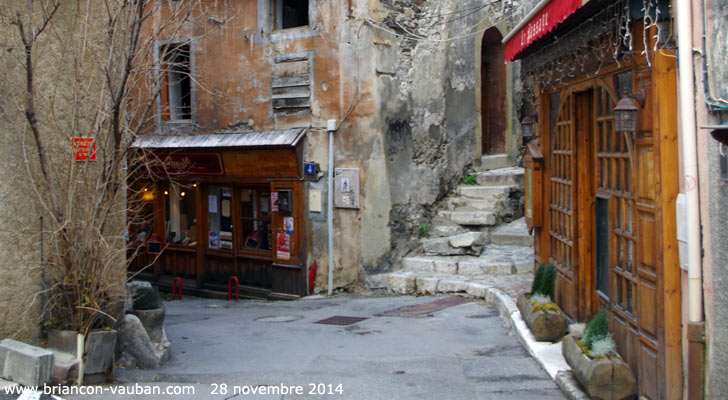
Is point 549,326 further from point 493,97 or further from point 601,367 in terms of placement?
point 493,97

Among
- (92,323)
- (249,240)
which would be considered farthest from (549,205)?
(249,240)

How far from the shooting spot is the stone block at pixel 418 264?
40.7 ft

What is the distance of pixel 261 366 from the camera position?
700 centimetres

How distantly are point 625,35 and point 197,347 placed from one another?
18.8ft

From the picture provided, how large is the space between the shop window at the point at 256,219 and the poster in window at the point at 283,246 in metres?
0.53

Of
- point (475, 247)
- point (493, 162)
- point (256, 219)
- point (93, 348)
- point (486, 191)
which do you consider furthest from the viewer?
point (493, 162)

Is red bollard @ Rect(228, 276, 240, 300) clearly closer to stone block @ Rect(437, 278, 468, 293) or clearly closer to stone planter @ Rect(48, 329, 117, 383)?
stone block @ Rect(437, 278, 468, 293)

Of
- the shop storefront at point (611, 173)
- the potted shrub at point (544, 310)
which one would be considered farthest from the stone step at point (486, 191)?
the potted shrub at point (544, 310)

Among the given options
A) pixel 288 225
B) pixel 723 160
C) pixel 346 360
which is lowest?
pixel 346 360

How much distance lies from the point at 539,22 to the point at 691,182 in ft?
9.52

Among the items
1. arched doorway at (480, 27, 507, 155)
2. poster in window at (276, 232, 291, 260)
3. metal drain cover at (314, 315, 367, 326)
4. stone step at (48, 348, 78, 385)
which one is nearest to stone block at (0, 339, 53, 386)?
stone step at (48, 348, 78, 385)

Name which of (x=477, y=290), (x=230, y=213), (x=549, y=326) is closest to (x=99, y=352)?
(x=549, y=326)

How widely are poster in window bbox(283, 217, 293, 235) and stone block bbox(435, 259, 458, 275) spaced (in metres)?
2.75

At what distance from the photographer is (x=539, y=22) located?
6637 millimetres
